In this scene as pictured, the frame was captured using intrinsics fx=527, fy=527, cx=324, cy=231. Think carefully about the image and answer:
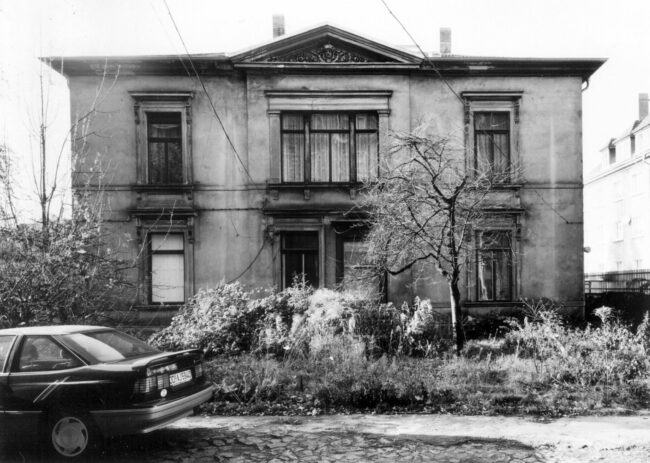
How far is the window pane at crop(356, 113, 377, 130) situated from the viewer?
16406 millimetres

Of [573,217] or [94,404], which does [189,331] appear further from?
[573,217]

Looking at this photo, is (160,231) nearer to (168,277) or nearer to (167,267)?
(167,267)

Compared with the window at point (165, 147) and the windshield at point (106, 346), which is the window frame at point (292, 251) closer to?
the window at point (165, 147)

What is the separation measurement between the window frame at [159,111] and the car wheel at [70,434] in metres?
10.7

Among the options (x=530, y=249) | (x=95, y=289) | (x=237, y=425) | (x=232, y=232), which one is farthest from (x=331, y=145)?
(x=237, y=425)

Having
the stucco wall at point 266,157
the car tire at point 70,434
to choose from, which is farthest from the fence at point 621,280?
the car tire at point 70,434

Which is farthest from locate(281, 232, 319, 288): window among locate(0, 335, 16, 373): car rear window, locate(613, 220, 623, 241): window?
locate(613, 220, 623, 241): window

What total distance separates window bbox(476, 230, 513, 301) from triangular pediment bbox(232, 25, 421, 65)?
19.9 ft

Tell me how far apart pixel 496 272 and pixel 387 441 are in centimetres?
1105

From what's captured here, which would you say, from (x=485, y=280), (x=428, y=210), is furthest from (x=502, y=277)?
(x=428, y=210)

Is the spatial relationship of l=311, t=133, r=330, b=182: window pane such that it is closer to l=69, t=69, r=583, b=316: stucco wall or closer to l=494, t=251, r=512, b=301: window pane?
l=69, t=69, r=583, b=316: stucco wall

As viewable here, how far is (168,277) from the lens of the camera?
52.9ft

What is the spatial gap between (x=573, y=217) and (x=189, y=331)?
39.2 feet

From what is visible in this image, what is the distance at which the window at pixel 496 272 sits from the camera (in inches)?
641
